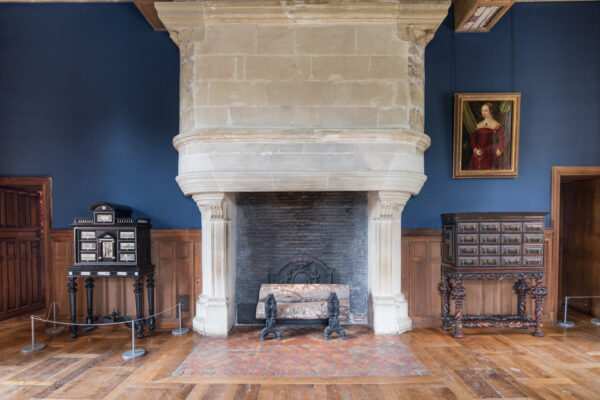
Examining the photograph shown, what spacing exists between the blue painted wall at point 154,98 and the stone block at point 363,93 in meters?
1.17

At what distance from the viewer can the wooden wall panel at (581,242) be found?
5156mm

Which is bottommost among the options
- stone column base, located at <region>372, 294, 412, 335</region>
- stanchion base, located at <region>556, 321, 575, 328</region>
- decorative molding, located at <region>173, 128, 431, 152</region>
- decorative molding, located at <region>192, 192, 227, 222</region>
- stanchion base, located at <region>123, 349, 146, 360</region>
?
stanchion base, located at <region>556, 321, 575, 328</region>

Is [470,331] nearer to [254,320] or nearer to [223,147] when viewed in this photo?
[254,320]

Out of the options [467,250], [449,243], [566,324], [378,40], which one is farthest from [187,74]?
[566,324]

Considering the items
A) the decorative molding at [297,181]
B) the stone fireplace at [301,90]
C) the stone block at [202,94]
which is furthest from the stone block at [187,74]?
the decorative molding at [297,181]

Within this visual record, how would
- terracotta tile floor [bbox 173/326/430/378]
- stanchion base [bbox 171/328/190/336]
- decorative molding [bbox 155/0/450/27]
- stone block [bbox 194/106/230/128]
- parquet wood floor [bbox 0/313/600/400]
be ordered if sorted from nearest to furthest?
parquet wood floor [bbox 0/313/600/400]
terracotta tile floor [bbox 173/326/430/378]
decorative molding [bbox 155/0/450/27]
stone block [bbox 194/106/230/128]
stanchion base [bbox 171/328/190/336]

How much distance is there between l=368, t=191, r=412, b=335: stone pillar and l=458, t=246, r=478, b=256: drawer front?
2.38 feet

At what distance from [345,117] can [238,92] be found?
1278mm

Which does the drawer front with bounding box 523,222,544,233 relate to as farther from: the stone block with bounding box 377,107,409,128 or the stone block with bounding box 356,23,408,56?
the stone block with bounding box 356,23,408,56

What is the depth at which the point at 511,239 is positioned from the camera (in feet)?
14.0

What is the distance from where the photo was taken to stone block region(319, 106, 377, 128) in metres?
3.93

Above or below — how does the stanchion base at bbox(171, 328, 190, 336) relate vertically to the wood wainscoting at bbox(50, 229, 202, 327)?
below

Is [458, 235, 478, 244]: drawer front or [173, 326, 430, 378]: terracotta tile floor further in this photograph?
[458, 235, 478, 244]: drawer front

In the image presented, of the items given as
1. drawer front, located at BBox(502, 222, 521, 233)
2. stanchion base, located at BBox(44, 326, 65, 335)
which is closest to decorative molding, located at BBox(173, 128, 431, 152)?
drawer front, located at BBox(502, 222, 521, 233)
